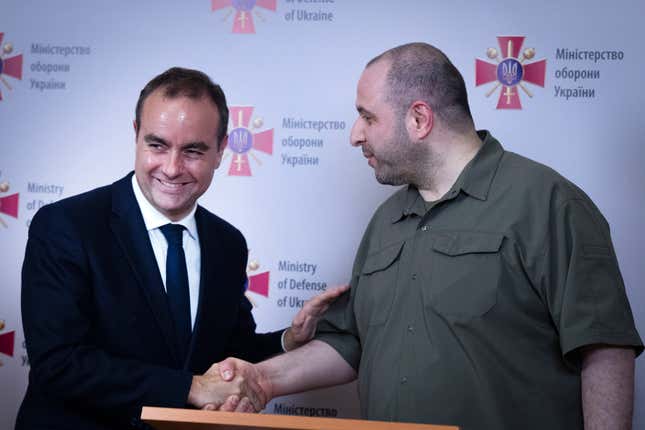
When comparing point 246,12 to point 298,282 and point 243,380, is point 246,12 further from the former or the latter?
point 243,380

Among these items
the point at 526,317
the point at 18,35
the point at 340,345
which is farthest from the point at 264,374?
the point at 18,35

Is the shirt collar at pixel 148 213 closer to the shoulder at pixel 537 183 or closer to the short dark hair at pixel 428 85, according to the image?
the short dark hair at pixel 428 85

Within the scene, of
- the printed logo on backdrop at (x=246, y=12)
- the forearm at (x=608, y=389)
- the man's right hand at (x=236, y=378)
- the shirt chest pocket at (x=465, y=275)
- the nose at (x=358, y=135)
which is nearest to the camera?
the forearm at (x=608, y=389)

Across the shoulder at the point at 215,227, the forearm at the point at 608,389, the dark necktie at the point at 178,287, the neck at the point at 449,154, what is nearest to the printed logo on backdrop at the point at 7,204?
the shoulder at the point at 215,227

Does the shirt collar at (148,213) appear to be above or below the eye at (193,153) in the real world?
below

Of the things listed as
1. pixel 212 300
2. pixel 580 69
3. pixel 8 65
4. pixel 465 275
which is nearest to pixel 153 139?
pixel 212 300

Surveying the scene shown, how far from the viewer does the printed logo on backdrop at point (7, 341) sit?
3248mm

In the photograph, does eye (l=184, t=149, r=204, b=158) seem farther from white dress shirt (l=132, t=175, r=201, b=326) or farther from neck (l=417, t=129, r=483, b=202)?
neck (l=417, t=129, r=483, b=202)

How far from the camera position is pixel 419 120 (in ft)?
7.69

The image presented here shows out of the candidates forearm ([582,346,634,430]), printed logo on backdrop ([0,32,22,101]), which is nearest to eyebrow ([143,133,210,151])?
forearm ([582,346,634,430])

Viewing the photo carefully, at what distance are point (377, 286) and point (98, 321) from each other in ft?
2.63

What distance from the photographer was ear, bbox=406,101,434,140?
233 cm

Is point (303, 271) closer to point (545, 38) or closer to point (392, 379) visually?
point (392, 379)

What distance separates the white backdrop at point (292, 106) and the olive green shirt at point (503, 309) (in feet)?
3.11
